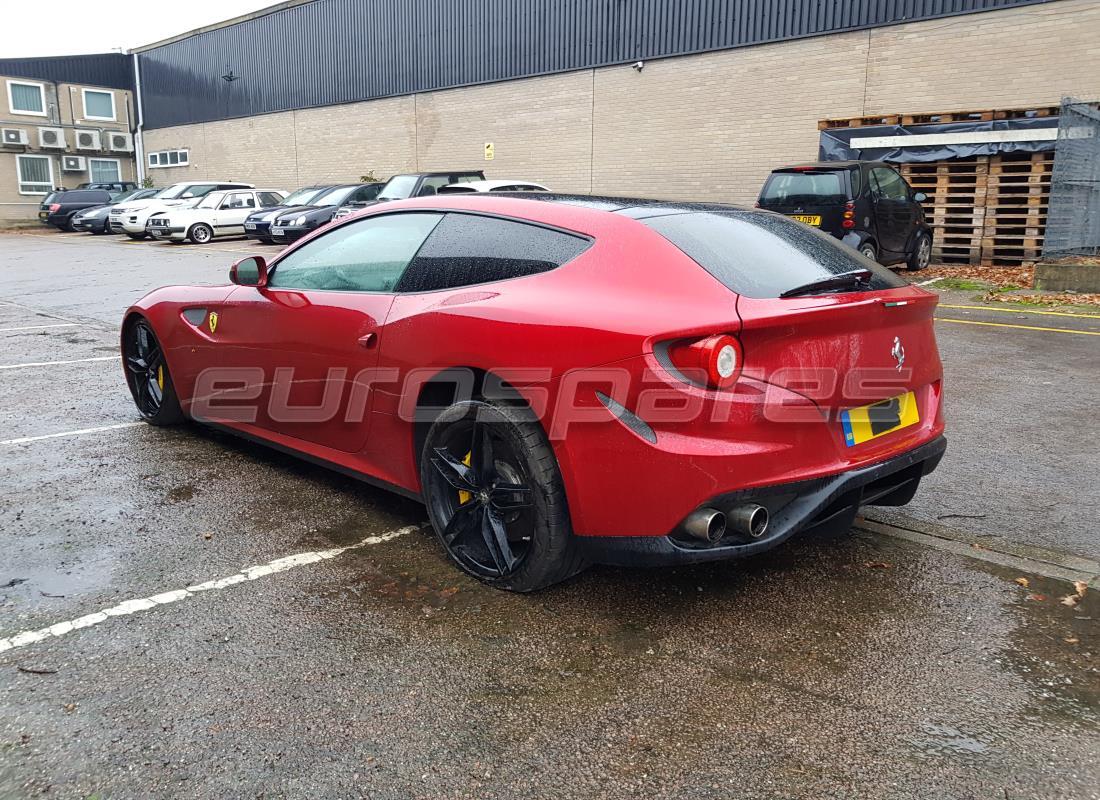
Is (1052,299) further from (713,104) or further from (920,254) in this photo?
(713,104)

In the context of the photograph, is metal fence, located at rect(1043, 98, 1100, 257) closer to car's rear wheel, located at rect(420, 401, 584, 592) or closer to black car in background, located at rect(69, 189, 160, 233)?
car's rear wheel, located at rect(420, 401, 584, 592)

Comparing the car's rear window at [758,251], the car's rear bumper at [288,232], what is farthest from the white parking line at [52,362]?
the car's rear bumper at [288,232]

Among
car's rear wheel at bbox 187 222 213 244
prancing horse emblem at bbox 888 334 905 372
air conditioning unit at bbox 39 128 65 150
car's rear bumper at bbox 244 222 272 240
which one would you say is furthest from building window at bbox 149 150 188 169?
prancing horse emblem at bbox 888 334 905 372

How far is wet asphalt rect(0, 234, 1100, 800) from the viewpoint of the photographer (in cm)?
233

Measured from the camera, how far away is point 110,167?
139 ft

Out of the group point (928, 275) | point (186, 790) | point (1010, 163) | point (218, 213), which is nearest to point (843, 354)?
point (186, 790)

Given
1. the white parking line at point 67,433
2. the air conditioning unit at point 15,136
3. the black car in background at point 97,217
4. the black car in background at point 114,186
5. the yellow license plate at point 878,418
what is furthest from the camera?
the air conditioning unit at point 15,136

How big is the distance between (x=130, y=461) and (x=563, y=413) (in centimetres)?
305

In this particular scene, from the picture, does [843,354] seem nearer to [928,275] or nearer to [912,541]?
[912,541]

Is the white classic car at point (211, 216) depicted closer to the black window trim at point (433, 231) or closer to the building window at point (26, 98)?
the building window at point (26, 98)

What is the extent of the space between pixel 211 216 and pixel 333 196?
4936 millimetres

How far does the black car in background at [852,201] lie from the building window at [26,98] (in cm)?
3874

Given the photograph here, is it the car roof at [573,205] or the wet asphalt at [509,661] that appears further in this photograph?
the car roof at [573,205]

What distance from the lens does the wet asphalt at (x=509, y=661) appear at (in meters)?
2.33
